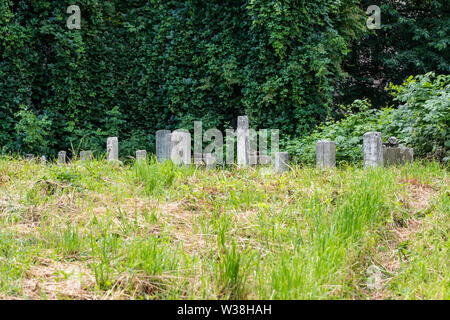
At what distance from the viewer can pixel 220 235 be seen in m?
2.47

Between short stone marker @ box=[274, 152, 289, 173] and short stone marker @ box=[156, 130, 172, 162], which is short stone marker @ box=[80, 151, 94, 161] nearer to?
short stone marker @ box=[156, 130, 172, 162]

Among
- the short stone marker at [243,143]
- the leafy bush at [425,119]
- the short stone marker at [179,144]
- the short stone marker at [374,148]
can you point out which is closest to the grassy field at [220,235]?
the short stone marker at [374,148]

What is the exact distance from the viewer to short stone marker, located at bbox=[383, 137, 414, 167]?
4.82 meters

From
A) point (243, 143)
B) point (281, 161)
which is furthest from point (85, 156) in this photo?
point (281, 161)

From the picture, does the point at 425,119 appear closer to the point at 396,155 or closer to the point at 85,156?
the point at 396,155

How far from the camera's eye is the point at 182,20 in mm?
9469

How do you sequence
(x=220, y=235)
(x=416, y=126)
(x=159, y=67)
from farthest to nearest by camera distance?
(x=159, y=67), (x=416, y=126), (x=220, y=235)

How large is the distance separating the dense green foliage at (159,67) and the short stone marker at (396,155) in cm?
312

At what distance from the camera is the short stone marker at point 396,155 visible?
4.82 metres

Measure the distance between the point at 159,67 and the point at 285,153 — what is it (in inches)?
225

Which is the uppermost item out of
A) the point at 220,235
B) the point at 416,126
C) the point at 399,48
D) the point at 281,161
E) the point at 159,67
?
the point at 399,48

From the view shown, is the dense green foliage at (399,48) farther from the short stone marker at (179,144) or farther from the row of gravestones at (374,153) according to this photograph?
the short stone marker at (179,144)

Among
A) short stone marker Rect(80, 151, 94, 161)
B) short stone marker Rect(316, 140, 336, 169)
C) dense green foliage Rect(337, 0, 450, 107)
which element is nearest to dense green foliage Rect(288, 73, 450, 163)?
short stone marker Rect(316, 140, 336, 169)

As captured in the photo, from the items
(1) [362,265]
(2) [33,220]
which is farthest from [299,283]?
(2) [33,220]
